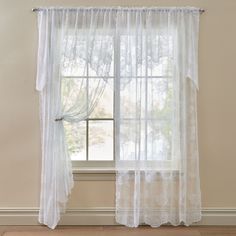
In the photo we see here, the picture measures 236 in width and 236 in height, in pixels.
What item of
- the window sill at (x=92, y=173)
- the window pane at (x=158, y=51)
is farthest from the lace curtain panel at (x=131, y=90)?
the window sill at (x=92, y=173)

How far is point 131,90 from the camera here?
4.24 m

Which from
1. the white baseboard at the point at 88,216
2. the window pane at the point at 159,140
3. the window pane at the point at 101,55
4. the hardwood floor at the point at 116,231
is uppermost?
the window pane at the point at 101,55

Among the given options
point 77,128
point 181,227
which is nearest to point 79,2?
point 77,128

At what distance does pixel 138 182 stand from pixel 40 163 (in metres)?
1.03

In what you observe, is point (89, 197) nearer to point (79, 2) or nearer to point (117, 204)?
point (117, 204)

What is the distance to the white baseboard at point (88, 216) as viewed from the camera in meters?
4.38

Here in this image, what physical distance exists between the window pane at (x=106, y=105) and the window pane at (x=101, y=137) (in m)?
0.08

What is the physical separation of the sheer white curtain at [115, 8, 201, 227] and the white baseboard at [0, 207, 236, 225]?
195mm

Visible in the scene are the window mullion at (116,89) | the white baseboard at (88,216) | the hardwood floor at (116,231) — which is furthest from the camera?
the white baseboard at (88,216)

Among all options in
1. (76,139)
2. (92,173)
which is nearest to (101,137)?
(76,139)

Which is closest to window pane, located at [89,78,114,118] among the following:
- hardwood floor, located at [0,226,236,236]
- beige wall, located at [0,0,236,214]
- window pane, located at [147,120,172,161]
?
window pane, located at [147,120,172,161]

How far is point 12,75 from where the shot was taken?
4363mm

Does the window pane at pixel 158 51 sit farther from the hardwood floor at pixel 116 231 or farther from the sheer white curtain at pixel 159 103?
the hardwood floor at pixel 116 231

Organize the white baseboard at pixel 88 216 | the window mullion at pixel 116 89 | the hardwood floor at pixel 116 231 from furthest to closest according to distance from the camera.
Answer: the white baseboard at pixel 88 216 → the window mullion at pixel 116 89 → the hardwood floor at pixel 116 231
